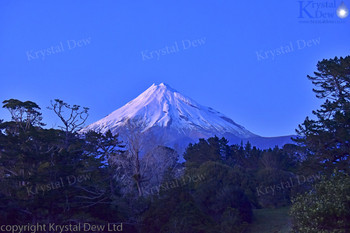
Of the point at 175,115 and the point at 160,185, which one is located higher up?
the point at 175,115

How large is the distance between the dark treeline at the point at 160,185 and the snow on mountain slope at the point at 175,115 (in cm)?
7614

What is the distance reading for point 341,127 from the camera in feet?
77.4

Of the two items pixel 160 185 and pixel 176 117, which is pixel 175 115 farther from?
pixel 160 185

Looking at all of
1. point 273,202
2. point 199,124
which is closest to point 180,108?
point 199,124

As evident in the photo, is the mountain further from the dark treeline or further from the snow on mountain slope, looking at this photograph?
the dark treeline

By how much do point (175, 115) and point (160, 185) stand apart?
104853mm

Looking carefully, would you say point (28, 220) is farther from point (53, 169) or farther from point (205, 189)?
point (205, 189)

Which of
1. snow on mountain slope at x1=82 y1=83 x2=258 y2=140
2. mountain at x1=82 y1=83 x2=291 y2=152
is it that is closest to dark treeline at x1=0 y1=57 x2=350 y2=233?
mountain at x1=82 y1=83 x2=291 y2=152

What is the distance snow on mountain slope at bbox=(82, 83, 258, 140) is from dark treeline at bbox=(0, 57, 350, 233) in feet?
250

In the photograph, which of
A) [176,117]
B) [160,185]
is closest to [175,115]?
[176,117]

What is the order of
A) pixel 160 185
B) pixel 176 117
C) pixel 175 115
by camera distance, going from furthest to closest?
pixel 175 115 < pixel 176 117 < pixel 160 185

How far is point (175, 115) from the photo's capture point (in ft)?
422

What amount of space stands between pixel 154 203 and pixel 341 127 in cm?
1378

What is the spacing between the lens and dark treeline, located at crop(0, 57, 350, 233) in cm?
1395
